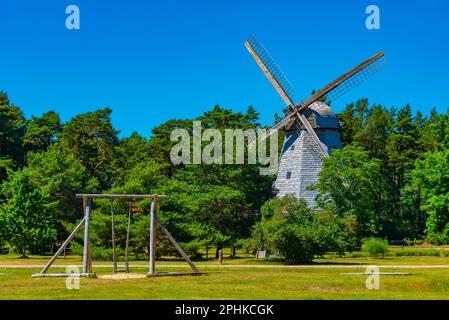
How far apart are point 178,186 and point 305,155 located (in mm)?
10601

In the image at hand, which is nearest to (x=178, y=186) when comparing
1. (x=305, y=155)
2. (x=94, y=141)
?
(x=305, y=155)

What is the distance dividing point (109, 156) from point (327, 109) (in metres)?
27.4

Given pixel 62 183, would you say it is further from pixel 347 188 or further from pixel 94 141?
pixel 347 188

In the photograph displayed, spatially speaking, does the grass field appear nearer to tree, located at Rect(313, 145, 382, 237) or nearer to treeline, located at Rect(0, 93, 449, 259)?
treeline, located at Rect(0, 93, 449, 259)

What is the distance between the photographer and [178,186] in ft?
179

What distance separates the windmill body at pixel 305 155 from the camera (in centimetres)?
5744

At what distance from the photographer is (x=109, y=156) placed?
77.4 meters

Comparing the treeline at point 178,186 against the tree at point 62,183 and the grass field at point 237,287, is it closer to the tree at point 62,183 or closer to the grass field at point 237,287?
the tree at point 62,183

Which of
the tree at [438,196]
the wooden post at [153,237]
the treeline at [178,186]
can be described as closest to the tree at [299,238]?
the treeline at [178,186]

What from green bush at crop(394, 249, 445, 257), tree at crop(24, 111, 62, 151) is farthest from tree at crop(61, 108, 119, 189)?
green bush at crop(394, 249, 445, 257)

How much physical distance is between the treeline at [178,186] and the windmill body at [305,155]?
1817 mm
